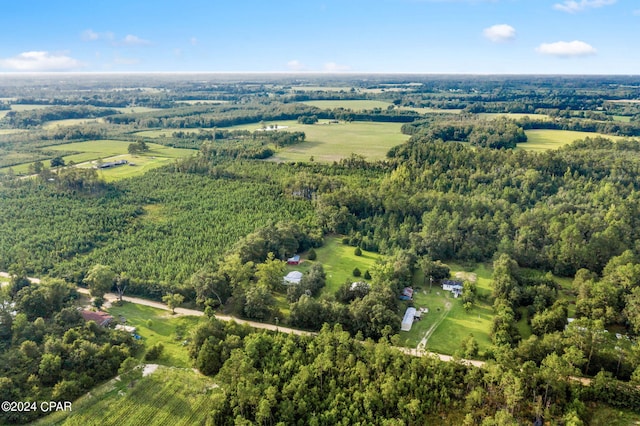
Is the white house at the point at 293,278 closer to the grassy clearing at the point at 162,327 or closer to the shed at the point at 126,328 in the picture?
the grassy clearing at the point at 162,327

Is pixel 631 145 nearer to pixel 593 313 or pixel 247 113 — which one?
pixel 593 313

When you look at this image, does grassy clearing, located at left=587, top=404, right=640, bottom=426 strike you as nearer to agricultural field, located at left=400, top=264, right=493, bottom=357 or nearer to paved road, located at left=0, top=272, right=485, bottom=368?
paved road, located at left=0, top=272, right=485, bottom=368

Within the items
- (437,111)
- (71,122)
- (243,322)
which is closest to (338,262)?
(243,322)

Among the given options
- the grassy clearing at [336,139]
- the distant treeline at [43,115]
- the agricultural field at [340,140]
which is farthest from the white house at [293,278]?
the distant treeline at [43,115]

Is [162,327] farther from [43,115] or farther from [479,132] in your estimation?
[43,115]

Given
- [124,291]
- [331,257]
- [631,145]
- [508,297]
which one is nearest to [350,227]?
[331,257]

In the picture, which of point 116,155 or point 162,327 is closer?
point 162,327
